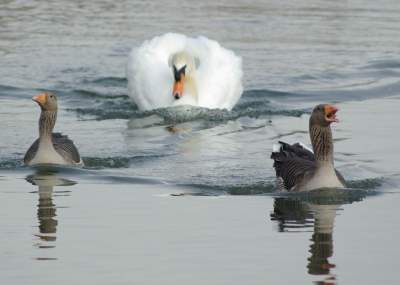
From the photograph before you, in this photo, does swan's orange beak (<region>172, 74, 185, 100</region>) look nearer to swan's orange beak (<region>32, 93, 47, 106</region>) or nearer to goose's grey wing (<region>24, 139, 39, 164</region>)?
swan's orange beak (<region>32, 93, 47, 106</region>)

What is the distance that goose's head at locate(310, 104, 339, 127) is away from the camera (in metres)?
13.7

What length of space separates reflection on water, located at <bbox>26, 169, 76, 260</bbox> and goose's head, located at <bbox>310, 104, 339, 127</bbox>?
2.73 m

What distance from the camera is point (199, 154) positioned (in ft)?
53.5

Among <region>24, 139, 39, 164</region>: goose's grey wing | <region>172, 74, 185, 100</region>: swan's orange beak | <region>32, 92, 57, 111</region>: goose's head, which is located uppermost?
<region>172, 74, 185, 100</region>: swan's orange beak

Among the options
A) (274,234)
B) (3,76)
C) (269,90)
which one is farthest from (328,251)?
(3,76)

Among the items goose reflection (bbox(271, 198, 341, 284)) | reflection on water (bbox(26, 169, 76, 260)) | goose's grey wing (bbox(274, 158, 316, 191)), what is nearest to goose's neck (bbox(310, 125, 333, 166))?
goose's grey wing (bbox(274, 158, 316, 191))

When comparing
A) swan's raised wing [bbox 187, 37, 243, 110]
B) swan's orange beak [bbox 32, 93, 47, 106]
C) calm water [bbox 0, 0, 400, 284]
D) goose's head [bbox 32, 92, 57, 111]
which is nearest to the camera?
calm water [bbox 0, 0, 400, 284]

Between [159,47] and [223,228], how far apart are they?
9125 mm

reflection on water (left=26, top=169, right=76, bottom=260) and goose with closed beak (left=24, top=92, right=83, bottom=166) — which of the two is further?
goose with closed beak (left=24, top=92, right=83, bottom=166)

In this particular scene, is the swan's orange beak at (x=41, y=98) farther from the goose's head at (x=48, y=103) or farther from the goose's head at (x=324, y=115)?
the goose's head at (x=324, y=115)

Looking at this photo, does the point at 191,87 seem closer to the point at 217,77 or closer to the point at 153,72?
the point at 217,77

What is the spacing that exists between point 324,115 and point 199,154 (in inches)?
115

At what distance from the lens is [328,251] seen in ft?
35.3

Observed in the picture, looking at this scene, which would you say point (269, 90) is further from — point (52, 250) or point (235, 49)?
point (52, 250)
